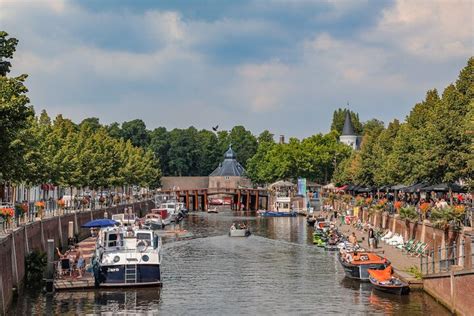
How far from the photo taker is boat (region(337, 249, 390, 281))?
51.8m

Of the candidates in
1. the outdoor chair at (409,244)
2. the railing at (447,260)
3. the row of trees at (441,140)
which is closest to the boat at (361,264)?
the railing at (447,260)

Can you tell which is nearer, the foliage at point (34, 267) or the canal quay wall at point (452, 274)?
the canal quay wall at point (452, 274)

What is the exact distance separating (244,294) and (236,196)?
465ft

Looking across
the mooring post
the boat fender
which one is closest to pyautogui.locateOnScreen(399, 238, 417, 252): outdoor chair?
the boat fender

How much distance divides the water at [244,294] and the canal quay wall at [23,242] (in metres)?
1.48

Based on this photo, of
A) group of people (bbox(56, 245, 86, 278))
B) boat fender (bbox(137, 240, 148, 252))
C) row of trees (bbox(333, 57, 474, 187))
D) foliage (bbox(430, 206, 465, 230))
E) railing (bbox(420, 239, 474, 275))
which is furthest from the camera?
row of trees (bbox(333, 57, 474, 187))

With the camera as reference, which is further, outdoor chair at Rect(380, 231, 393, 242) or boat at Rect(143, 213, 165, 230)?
boat at Rect(143, 213, 165, 230)

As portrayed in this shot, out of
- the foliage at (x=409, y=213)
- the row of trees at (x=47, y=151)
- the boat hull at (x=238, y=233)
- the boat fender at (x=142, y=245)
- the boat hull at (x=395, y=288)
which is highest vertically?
the row of trees at (x=47, y=151)

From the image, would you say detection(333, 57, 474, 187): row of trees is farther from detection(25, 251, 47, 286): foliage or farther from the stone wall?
detection(25, 251, 47, 286): foliage

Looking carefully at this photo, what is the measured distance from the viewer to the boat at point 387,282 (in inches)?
1811

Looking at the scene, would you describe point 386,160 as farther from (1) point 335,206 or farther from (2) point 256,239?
(1) point 335,206

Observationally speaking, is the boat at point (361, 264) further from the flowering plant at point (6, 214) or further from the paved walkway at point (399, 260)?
the flowering plant at point (6, 214)

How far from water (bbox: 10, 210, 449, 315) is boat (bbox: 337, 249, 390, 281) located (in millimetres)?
634

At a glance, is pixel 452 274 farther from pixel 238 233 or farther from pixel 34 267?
pixel 238 233
